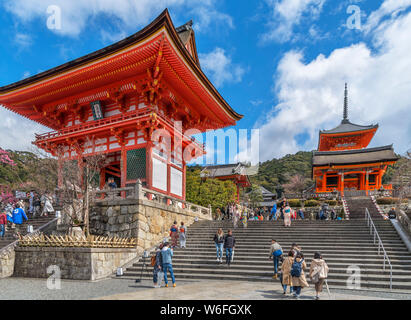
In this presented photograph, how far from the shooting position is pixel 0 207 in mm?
20719

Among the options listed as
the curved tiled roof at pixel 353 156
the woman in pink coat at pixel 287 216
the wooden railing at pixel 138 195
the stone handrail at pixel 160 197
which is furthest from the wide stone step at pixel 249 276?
the curved tiled roof at pixel 353 156

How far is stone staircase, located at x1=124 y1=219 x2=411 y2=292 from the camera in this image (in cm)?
1049

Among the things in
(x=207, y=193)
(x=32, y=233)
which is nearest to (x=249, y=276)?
(x=32, y=233)

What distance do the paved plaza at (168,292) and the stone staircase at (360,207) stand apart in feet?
58.7

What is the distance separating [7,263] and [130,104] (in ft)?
34.3

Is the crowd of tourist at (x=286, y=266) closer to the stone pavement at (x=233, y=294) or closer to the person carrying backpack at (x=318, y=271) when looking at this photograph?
the person carrying backpack at (x=318, y=271)

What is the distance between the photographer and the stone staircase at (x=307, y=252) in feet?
34.4

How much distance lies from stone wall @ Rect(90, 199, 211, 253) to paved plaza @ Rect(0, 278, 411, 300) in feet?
12.8

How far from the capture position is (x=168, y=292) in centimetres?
841

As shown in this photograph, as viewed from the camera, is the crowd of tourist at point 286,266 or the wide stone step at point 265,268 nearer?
the crowd of tourist at point 286,266

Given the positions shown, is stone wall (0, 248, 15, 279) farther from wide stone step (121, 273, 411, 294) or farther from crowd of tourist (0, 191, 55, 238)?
wide stone step (121, 273, 411, 294)

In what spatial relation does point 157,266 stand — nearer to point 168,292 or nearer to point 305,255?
point 168,292

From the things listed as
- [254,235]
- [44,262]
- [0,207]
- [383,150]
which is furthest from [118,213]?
[383,150]

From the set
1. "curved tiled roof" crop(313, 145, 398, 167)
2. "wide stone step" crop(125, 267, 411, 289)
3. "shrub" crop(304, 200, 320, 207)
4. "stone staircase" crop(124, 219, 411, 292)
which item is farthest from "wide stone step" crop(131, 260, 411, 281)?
"curved tiled roof" crop(313, 145, 398, 167)
